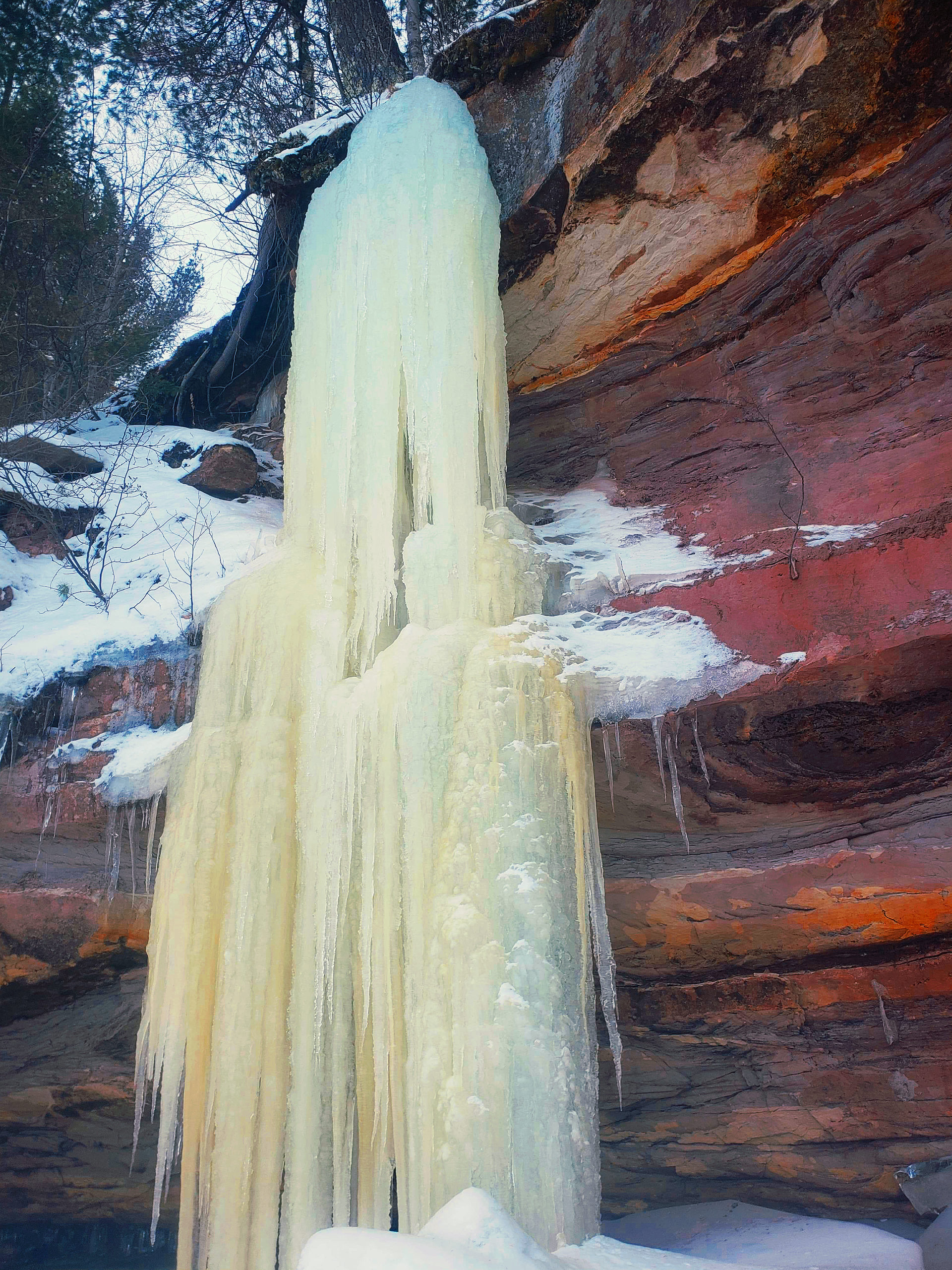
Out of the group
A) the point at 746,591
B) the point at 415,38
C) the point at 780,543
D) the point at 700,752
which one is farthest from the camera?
the point at 415,38

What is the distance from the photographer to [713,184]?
214 inches

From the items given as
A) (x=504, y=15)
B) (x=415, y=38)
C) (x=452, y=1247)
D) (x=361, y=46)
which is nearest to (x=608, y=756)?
(x=452, y=1247)

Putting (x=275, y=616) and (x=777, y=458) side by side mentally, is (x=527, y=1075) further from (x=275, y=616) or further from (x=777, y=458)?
(x=777, y=458)

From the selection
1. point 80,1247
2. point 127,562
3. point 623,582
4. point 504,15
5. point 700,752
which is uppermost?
point 504,15

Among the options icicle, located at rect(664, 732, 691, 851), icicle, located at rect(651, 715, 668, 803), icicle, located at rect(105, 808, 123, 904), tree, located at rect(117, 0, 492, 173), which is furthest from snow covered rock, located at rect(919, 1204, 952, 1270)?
tree, located at rect(117, 0, 492, 173)

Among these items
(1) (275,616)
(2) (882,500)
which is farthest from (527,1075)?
(2) (882,500)

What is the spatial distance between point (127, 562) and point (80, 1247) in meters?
5.16

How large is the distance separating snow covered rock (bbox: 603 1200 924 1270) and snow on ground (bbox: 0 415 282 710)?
457 cm

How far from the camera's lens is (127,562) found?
22.9 feet

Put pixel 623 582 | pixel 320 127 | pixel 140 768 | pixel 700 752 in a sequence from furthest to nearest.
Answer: pixel 320 127, pixel 140 768, pixel 623 582, pixel 700 752

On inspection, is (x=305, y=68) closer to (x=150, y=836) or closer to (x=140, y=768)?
(x=140, y=768)

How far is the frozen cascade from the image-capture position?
A: 3.52 metres

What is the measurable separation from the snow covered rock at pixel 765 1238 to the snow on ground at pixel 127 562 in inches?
180

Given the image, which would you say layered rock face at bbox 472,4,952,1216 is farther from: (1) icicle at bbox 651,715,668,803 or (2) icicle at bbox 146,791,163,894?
(2) icicle at bbox 146,791,163,894
